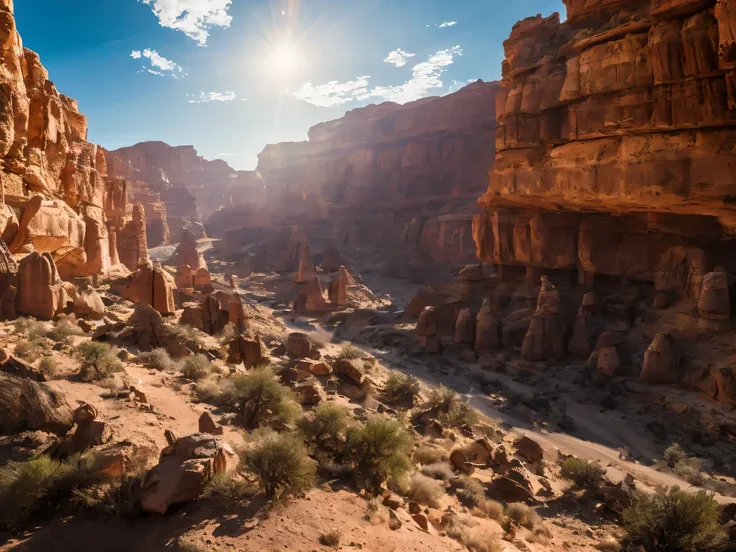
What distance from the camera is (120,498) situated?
500 centimetres

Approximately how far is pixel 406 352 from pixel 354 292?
46.2 ft

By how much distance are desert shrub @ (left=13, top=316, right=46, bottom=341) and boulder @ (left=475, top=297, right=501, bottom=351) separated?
19.8 metres

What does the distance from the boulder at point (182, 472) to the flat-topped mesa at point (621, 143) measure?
61.1ft

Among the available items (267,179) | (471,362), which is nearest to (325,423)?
(471,362)

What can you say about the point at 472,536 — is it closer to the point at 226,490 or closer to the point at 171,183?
the point at 226,490

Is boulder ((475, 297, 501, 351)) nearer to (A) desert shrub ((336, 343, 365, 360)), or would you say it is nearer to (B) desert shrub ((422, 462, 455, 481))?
(A) desert shrub ((336, 343, 365, 360))

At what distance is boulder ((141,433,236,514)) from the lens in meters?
4.93

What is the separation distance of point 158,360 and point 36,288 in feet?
14.2

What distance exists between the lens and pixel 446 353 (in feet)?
81.5

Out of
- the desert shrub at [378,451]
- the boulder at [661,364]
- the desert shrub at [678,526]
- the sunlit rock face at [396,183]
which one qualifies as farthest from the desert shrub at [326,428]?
the sunlit rock face at [396,183]

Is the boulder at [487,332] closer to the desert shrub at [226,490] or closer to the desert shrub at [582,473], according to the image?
the desert shrub at [582,473]

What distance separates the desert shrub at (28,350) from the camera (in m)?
8.98

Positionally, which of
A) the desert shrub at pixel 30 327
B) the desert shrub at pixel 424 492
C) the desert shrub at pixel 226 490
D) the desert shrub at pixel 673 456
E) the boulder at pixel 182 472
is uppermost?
the desert shrub at pixel 30 327

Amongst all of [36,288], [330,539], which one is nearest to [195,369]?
[36,288]
